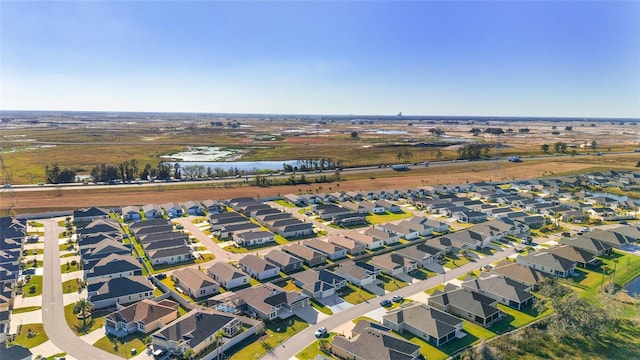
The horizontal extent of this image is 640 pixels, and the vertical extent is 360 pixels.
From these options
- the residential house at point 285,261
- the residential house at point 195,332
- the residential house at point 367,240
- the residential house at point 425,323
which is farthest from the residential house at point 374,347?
the residential house at point 367,240

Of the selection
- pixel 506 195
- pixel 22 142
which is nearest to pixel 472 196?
pixel 506 195

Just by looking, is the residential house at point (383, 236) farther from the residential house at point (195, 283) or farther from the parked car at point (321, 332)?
the residential house at point (195, 283)

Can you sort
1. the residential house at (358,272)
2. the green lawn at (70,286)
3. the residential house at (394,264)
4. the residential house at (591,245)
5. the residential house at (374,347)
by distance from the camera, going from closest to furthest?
the residential house at (374,347)
the green lawn at (70,286)
the residential house at (358,272)
the residential house at (394,264)
the residential house at (591,245)

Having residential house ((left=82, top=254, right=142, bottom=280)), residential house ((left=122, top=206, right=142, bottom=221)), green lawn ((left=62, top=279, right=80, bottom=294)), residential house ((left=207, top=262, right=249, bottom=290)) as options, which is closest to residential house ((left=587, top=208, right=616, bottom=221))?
residential house ((left=207, top=262, right=249, bottom=290))

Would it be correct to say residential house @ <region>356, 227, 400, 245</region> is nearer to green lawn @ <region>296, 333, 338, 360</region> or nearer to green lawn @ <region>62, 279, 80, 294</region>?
green lawn @ <region>296, 333, 338, 360</region>

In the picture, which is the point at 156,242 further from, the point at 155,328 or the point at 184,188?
the point at 184,188
